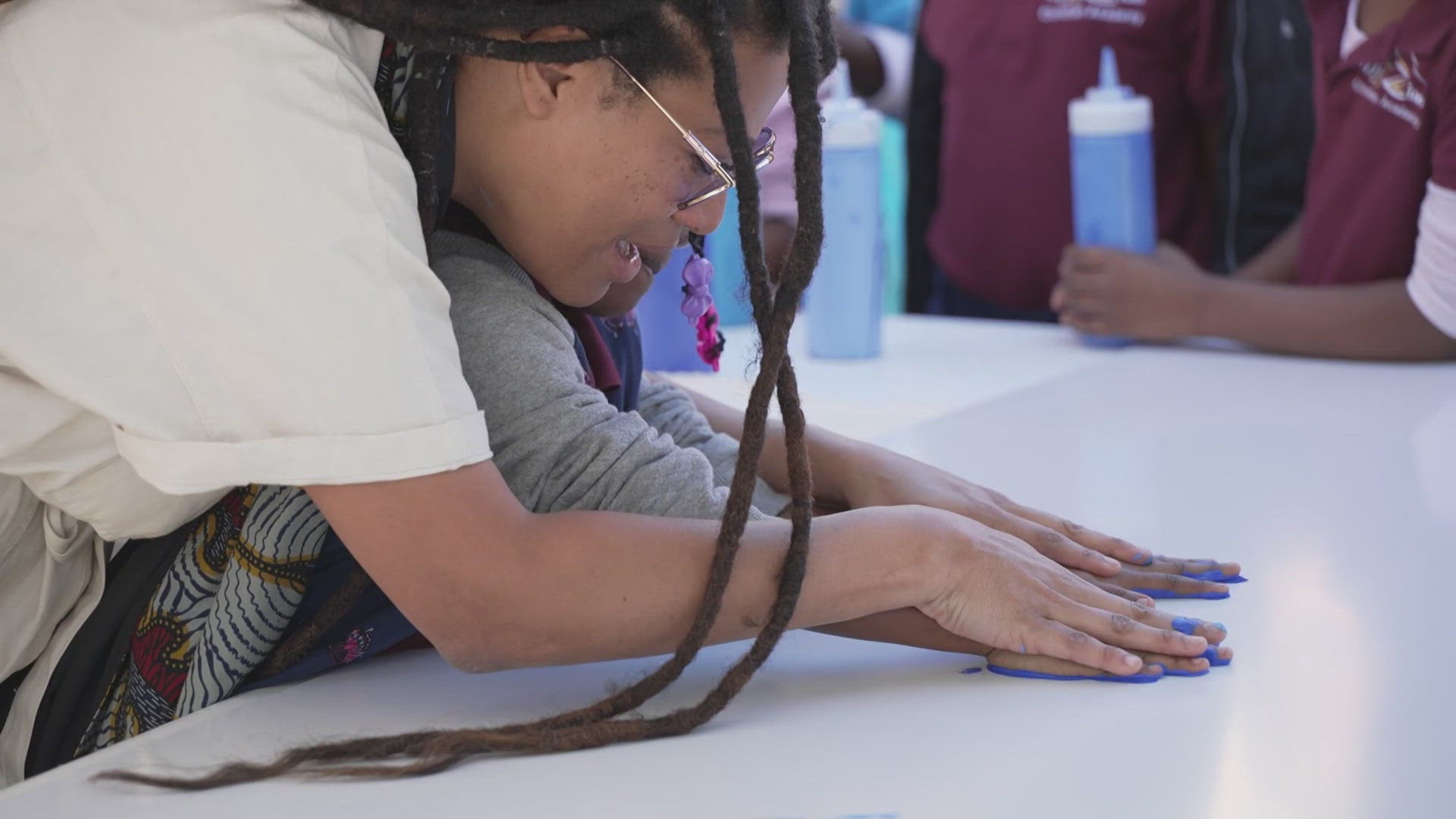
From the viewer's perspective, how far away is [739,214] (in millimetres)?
860

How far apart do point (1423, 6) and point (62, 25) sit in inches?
58.2

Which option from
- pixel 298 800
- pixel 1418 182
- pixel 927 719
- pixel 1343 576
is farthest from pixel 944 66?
pixel 298 800

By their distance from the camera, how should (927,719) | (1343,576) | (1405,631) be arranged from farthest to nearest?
(1343,576), (1405,631), (927,719)

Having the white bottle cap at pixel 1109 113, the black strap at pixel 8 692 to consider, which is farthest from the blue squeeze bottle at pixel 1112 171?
the black strap at pixel 8 692

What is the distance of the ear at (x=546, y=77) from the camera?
86 centimetres

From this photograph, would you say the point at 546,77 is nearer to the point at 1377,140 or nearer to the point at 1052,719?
the point at 1052,719

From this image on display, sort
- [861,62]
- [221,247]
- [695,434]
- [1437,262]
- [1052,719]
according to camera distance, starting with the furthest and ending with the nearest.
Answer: [861,62] < [1437,262] < [695,434] < [1052,719] < [221,247]

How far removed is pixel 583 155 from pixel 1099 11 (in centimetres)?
160

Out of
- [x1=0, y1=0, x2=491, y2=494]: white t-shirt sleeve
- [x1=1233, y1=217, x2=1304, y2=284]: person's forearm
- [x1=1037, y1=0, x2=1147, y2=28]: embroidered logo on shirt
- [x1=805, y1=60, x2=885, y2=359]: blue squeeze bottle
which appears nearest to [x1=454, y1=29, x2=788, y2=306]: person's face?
[x1=0, y1=0, x2=491, y2=494]: white t-shirt sleeve

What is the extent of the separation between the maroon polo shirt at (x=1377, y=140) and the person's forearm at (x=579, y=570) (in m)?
1.08

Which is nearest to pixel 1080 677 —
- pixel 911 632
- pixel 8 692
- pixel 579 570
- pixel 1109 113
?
pixel 911 632

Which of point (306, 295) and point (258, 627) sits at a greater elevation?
point (306, 295)

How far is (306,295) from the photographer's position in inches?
29.6

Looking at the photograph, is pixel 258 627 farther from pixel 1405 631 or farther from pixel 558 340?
pixel 1405 631
